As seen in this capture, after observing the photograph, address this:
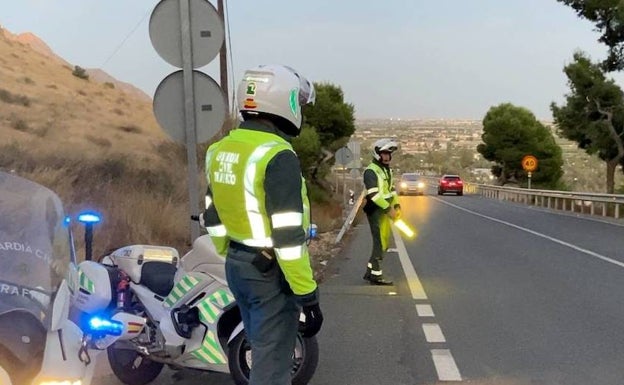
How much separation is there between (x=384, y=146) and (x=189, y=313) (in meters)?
5.72

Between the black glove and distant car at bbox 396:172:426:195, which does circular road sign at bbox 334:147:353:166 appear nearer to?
distant car at bbox 396:172:426:195

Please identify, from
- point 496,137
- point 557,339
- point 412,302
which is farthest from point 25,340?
point 496,137

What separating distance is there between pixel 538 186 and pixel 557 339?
6359 centimetres

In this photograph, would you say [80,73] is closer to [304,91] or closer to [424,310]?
[424,310]

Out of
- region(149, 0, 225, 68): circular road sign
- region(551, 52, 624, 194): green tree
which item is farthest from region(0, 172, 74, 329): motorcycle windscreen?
region(551, 52, 624, 194): green tree

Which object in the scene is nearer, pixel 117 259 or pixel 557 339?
pixel 117 259

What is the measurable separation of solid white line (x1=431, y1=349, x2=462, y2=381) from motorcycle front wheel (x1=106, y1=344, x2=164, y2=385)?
2.25 m

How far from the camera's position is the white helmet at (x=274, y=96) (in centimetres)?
391

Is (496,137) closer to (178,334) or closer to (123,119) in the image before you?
(123,119)

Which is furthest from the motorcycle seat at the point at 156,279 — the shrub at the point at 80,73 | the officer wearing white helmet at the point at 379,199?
the shrub at the point at 80,73

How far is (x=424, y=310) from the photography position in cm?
909

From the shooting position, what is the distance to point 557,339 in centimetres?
750

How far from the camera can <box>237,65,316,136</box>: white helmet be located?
12.8 feet

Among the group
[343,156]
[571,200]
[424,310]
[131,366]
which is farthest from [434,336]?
[571,200]
